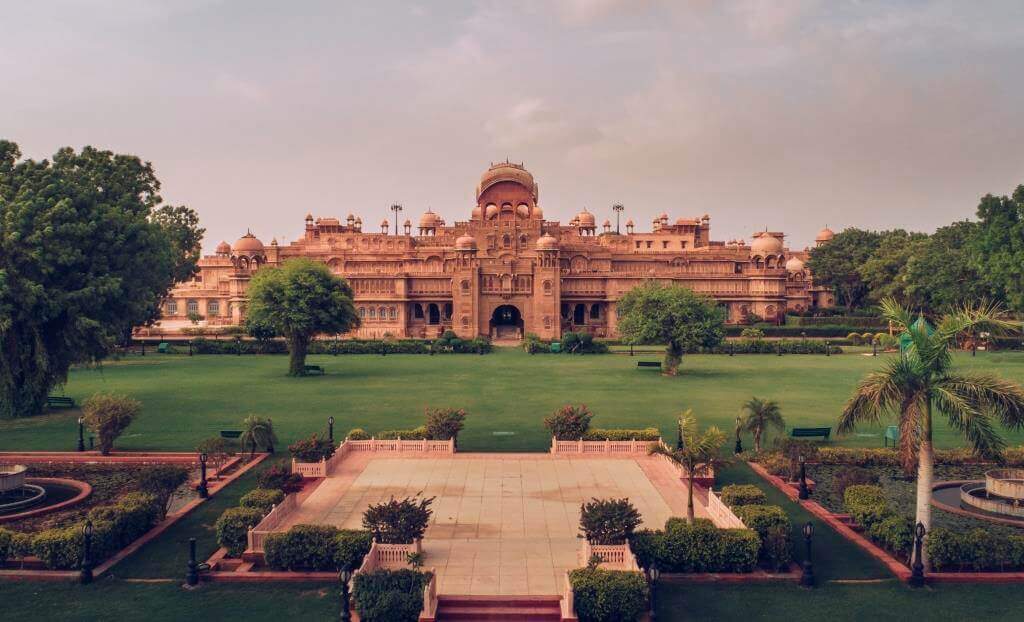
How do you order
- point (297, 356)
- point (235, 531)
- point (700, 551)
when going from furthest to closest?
point (297, 356)
point (235, 531)
point (700, 551)

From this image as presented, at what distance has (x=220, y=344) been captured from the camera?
60375mm

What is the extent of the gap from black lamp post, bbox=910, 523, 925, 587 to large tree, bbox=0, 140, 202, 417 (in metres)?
27.5

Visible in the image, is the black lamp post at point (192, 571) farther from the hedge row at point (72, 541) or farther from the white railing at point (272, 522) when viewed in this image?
the hedge row at point (72, 541)

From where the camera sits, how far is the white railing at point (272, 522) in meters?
15.3

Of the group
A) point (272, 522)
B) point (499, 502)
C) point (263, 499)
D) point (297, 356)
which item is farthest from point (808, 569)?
point (297, 356)

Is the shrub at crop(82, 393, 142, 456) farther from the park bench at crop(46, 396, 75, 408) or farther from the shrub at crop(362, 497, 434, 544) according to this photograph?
the shrub at crop(362, 497, 434, 544)

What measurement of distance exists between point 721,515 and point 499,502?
533cm

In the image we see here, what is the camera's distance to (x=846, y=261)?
88.6 meters

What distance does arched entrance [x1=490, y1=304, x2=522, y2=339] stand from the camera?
77.6m

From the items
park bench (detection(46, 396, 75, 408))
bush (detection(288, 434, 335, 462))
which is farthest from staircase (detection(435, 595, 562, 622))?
park bench (detection(46, 396, 75, 408))

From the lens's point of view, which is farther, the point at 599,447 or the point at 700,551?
the point at 599,447

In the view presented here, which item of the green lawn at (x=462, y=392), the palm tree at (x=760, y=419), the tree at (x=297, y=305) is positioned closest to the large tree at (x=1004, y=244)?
the green lawn at (x=462, y=392)

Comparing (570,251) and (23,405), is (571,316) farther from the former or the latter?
(23,405)

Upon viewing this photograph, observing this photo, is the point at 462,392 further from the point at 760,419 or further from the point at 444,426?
the point at 760,419
